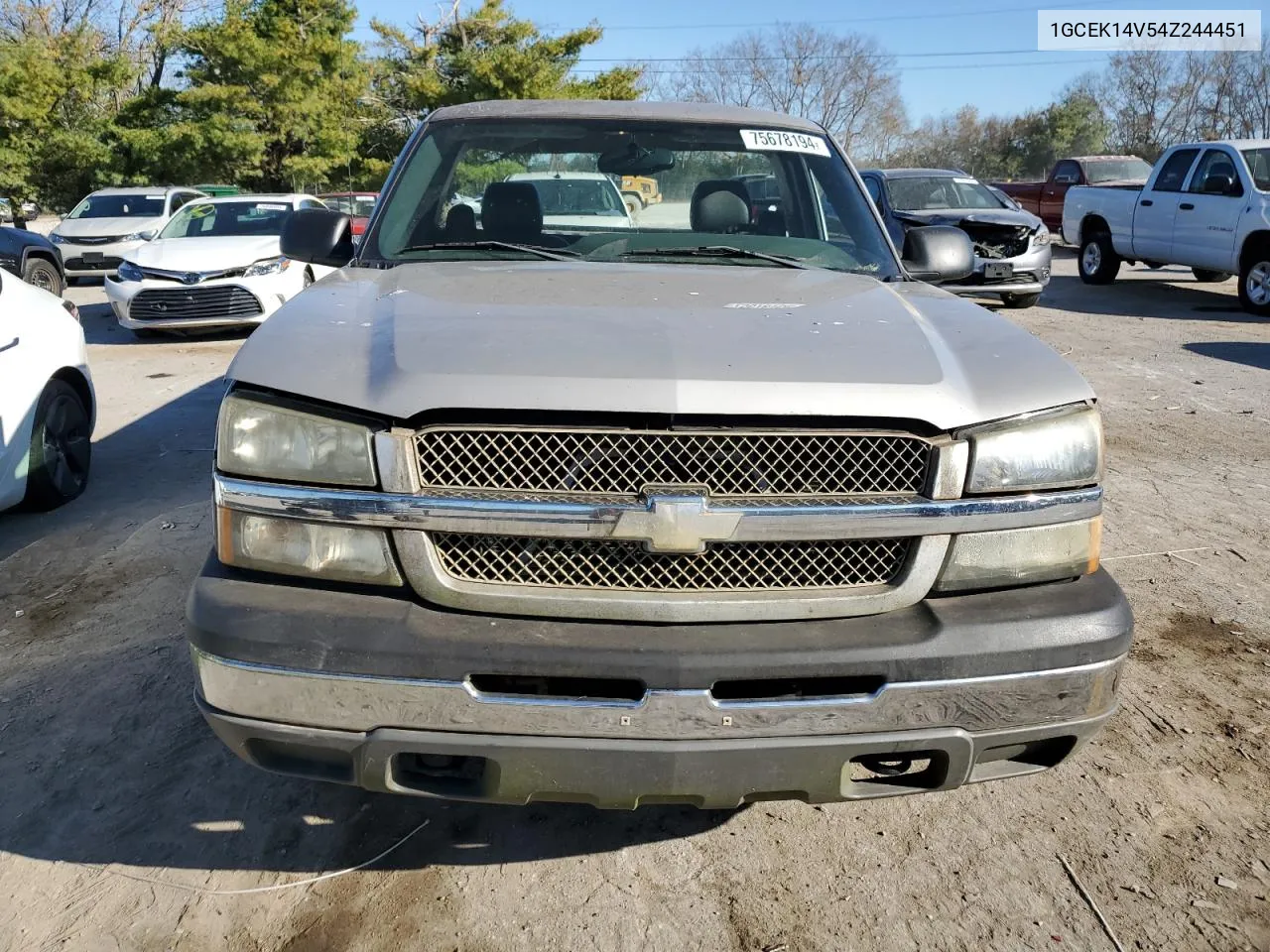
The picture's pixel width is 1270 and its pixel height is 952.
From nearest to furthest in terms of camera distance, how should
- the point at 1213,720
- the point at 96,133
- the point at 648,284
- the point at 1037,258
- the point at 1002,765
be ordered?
1. the point at 1002,765
2. the point at 648,284
3. the point at 1213,720
4. the point at 1037,258
5. the point at 96,133

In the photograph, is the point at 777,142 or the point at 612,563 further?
the point at 777,142

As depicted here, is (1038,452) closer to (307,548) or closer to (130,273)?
(307,548)

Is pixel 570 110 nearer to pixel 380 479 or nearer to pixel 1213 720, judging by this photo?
pixel 380 479

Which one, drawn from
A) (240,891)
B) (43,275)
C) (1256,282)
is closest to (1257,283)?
(1256,282)

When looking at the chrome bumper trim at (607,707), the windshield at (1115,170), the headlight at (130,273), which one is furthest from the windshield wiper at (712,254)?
the windshield at (1115,170)

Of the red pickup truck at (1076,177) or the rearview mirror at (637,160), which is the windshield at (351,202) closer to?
the red pickup truck at (1076,177)

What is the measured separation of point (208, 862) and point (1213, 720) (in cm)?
296

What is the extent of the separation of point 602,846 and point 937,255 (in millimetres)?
2169

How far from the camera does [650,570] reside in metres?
2.03

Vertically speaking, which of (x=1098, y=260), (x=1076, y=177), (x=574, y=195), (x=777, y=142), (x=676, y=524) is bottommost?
(x=1098, y=260)

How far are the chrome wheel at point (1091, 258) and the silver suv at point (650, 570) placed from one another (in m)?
14.4

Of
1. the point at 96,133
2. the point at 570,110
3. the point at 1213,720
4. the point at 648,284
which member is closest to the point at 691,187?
the point at 570,110

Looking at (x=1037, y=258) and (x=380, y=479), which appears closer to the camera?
(x=380, y=479)

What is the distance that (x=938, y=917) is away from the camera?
2.36 metres
